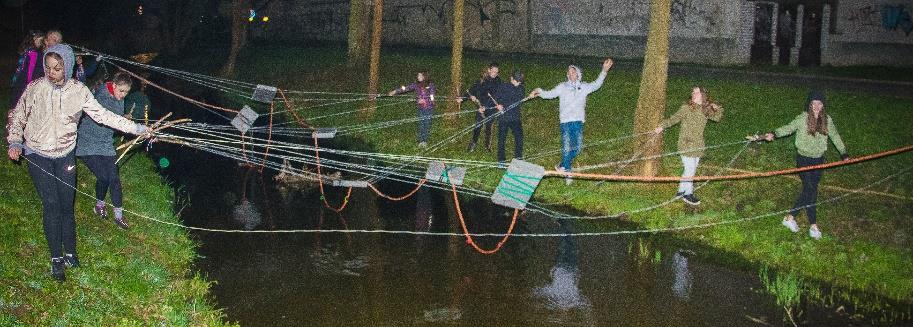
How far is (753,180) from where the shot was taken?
12656 millimetres

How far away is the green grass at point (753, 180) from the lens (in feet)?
32.1

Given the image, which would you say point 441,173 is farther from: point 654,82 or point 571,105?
point 654,82

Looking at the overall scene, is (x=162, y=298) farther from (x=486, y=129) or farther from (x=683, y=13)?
(x=683, y=13)

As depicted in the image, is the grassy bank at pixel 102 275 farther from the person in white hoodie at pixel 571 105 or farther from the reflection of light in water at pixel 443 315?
the person in white hoodie at pixel 571 105

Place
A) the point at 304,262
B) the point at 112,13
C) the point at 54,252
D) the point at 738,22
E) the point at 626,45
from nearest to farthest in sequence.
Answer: the point at 54,252 < the point at 304,262 < the point at 738,22 < the point at 626,45 < the point at 112,13

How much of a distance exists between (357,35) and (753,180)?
17.0m

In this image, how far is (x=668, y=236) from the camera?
11086mm

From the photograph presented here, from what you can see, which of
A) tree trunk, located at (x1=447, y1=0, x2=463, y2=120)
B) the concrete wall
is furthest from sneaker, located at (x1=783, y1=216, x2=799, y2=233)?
the concrete wall

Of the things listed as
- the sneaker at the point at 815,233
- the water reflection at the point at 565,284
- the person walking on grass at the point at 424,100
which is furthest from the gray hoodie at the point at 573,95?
the sneaker at the point at 815,233

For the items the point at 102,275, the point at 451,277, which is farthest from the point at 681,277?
the point at 102,275

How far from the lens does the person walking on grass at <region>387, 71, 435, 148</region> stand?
16.4 metres

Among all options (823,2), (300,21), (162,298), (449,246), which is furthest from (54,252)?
(300,21)

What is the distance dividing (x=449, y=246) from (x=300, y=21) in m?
39.6

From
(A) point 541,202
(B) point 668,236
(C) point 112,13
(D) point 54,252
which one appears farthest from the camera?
(C) point 112,13
